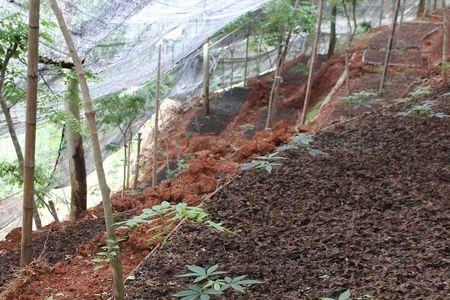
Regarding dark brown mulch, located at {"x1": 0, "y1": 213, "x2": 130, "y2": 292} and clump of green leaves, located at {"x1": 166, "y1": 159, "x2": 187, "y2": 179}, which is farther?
clump of green leaves, located at {"x1": 166, "y1": 159, "x2": 187, "y2": 179}

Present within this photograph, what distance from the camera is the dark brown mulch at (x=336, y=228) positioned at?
7.84 ft

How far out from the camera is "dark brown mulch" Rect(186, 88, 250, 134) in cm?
1357

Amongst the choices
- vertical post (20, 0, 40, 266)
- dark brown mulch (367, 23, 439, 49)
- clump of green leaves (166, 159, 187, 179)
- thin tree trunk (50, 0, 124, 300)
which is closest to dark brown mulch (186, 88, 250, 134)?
dark brown mulch (367, 23, 439, 49)

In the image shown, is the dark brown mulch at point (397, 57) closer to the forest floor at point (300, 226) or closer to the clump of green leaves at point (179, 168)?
the clump of green leaves at point (179, 168)

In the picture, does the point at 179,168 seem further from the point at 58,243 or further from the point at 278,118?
the point at 278,118

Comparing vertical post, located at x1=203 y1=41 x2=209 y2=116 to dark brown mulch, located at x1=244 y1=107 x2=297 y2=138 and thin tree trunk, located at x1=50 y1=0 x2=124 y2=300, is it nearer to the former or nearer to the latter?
dark brown mulch, located at x1=244 y1=107 x2=297 y2=138

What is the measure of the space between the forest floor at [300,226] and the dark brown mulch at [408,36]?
23.2 ft

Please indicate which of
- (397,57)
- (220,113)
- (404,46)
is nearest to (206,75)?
(220,113)

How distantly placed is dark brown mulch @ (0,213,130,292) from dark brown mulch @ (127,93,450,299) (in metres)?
1.32

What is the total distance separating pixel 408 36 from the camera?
11.9 meters

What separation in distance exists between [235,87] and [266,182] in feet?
39.6

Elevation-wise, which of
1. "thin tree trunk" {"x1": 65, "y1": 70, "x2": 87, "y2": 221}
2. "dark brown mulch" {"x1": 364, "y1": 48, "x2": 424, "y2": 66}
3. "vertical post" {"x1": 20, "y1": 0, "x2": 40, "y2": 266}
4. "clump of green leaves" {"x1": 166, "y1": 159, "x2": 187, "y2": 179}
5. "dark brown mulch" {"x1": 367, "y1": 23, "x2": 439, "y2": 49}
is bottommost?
"clump of green leaves" {"x1": 166, "y1": 159, "x2": 187, "y2": 179}

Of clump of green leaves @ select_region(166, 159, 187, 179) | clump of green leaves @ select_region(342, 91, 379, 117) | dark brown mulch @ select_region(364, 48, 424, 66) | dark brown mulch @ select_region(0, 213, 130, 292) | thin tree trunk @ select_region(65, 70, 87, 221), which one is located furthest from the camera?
dark brown mulch @ select_region(364, 48, 424, 66)

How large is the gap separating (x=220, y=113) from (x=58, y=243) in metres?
10.4
